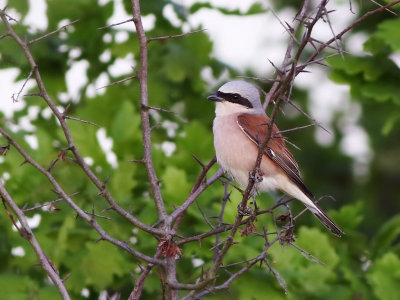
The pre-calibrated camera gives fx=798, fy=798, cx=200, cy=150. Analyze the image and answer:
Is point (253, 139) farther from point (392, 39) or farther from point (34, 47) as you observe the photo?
point (34, 47)

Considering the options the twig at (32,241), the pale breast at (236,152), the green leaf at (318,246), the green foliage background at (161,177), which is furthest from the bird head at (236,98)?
the twig at (32,241)

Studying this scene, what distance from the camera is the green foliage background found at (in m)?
5.76

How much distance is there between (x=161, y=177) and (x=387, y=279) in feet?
6.15

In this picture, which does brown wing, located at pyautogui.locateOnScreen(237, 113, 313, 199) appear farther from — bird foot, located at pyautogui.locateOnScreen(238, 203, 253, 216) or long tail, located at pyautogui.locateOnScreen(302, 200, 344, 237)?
bird foot, located at pyautogui.locateOnScreen(238, 203, 253, 216)

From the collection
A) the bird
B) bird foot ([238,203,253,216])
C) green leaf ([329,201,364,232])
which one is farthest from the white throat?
green leaf ([329,201,364,232])

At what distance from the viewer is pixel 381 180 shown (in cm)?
1064

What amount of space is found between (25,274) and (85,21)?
3.07m

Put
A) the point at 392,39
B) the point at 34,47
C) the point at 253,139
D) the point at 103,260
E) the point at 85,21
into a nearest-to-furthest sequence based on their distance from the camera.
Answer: the point at 253,139, the point at 103,260, the point at 392,39, the point at 34,47, the point at 85,21

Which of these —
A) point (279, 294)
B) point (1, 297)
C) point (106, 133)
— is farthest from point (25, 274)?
point (279, 294)

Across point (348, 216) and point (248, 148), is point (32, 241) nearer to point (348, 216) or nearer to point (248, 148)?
point (248, 148)

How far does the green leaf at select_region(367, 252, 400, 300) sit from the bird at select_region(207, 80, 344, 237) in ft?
2.70

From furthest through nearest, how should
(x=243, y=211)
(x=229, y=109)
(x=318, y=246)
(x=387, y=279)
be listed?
(x=318, y=246), (x=387, y=279), (x=229, y=109), (x=243, y=211)

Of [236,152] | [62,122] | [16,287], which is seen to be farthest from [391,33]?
[62,122]

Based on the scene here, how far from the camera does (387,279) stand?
570 centimetres
